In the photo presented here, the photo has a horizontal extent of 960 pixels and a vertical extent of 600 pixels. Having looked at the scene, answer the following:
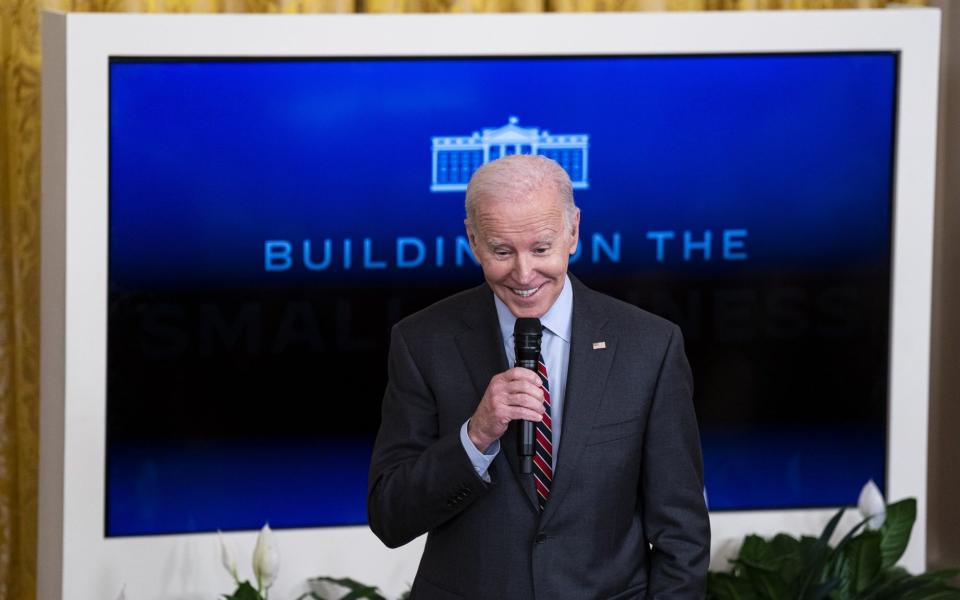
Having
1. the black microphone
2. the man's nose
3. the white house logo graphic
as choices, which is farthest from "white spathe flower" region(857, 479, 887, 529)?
the man's nose

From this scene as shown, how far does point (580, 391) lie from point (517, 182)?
0.36 metres

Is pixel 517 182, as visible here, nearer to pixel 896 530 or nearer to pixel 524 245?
pixel 524 245

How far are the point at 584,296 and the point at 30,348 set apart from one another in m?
2.78

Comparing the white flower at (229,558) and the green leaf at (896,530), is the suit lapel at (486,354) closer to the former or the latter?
the white flower at (229,558)

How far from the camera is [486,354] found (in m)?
2.13

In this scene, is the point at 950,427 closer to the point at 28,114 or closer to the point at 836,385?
the point at 836,385

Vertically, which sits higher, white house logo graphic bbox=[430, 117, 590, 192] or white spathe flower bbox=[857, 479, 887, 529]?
white house logo graphic bbox=[430, 117, 590, 192]

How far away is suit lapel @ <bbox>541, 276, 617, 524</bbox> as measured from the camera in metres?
2.05

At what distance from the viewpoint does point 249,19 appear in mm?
3664

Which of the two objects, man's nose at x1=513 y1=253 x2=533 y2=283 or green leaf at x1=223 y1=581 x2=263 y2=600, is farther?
green leaf at x1=223 y1=581 x2=263 y2=600

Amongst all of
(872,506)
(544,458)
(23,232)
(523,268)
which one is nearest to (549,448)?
(544,458)

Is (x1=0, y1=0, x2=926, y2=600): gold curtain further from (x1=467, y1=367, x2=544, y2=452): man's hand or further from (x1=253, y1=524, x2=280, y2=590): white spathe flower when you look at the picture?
(x1=467, y1=367, x2=544, y2=452): man's hand

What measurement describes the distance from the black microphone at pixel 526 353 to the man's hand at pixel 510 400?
5cm

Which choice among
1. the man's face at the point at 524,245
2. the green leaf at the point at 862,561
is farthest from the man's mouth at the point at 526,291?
the green leaf at the point at 862,561
